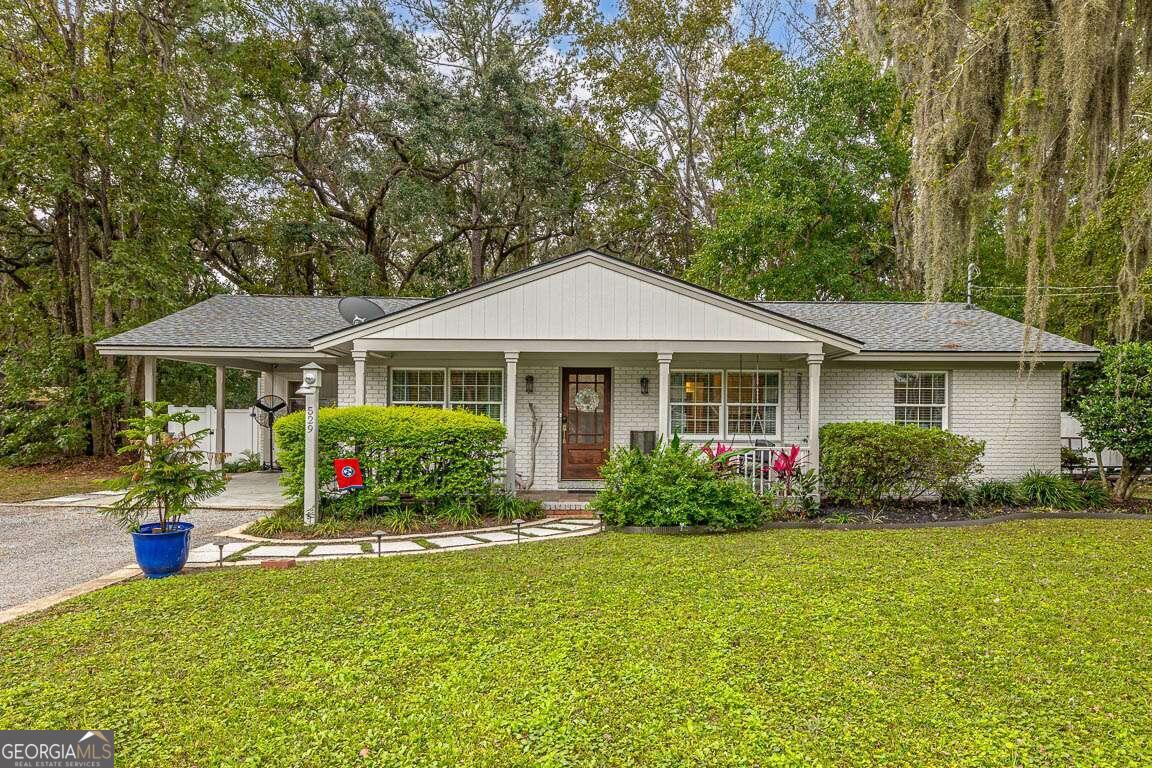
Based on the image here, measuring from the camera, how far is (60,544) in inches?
247

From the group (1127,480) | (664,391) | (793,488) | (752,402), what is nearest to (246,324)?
(664,391)

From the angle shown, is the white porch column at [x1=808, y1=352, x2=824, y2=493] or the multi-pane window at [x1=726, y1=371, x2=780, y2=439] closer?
the white porch column at [x1=808, y1=352, x2=824, y2=493]

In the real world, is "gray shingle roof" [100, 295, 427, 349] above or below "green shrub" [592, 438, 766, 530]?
above

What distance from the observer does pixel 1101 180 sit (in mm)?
4953

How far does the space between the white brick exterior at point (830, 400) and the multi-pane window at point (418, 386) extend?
17cm

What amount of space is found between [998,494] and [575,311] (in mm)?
6924

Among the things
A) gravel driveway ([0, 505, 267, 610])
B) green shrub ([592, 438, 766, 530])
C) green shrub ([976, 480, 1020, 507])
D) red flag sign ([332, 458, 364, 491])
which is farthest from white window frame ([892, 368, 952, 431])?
gravel driveway ([0, 505, 267, 610])

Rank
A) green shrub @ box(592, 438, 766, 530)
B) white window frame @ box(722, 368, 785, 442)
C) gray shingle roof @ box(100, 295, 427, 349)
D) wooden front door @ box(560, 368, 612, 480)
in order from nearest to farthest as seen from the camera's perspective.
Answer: green shrub @ box(592, 438, 766, 530)
white window frame @ box(722, 368, 785, 442)
wooden front door @ box(560, 368, 612, 480)
gray shingle roof @ box(100, 295, 427, 349)

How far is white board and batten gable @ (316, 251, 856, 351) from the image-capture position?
8.12 m

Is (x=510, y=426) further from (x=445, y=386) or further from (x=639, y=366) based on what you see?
(x=639, y=366)

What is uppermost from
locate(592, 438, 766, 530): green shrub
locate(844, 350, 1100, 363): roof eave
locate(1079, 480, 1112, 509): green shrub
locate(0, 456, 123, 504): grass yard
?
locate(844, 350, 1100, 363): roof eave

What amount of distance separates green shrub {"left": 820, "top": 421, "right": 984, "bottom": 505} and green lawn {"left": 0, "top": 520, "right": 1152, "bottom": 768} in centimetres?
249

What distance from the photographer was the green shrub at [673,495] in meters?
6.70

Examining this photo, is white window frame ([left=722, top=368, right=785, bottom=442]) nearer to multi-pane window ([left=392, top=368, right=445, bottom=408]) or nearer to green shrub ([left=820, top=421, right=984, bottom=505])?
green shrub ([left=820, top=421, right=984, bottom=505])
